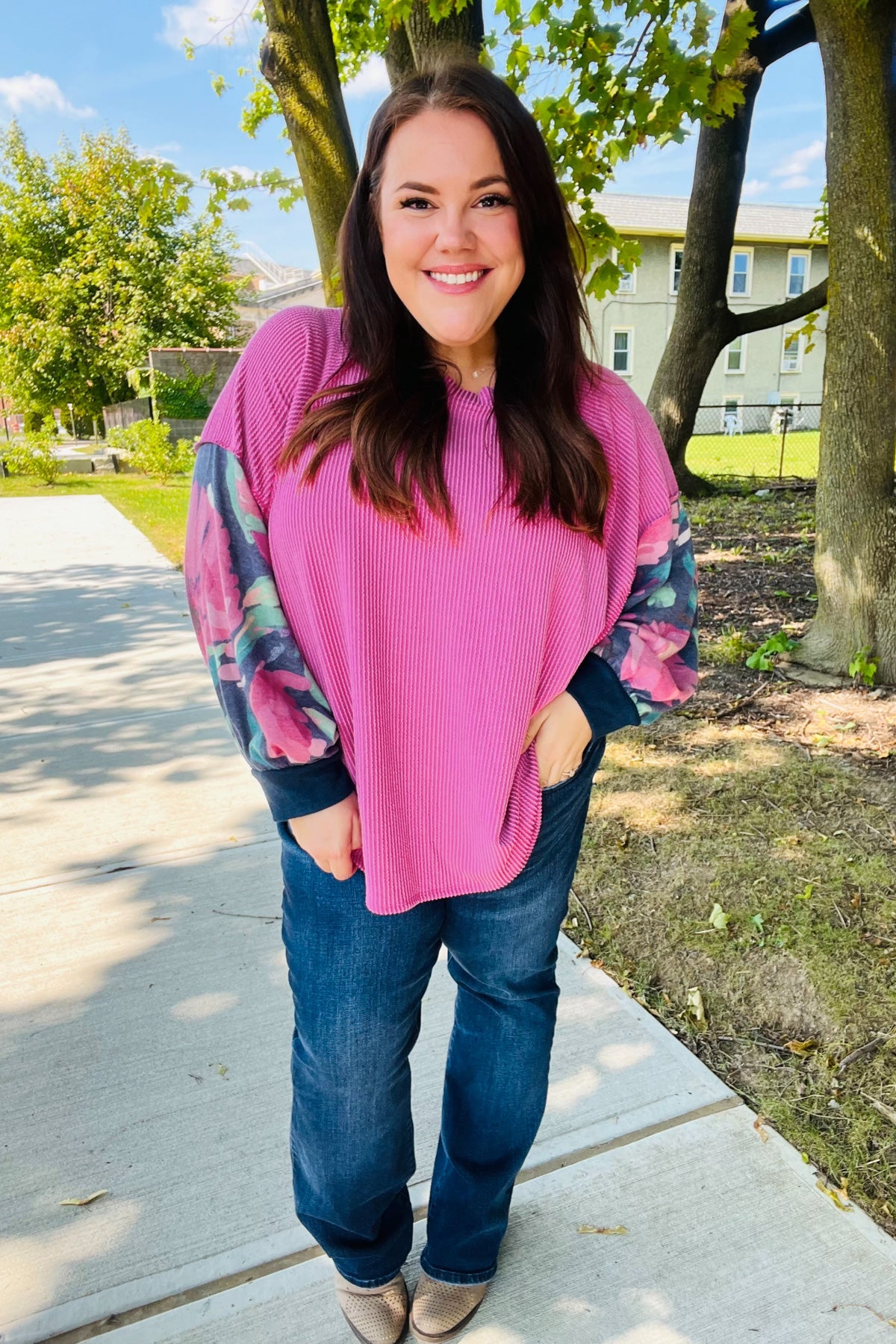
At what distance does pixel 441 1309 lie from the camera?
1.59m

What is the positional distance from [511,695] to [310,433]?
44 cm

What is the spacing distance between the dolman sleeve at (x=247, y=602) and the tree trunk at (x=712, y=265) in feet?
25.6

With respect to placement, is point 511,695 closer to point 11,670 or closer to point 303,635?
point 303,635

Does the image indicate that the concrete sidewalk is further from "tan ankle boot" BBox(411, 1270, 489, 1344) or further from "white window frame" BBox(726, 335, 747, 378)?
"white window frame" BBox(726, 335, 747, 378)

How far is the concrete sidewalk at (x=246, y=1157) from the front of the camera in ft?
5.36

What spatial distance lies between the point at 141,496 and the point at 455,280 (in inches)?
444

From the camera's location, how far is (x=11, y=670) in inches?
196

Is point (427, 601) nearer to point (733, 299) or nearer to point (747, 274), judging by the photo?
point (733, 299)

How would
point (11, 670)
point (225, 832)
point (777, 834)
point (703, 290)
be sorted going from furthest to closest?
point (703, 290), point (11, 670), point (225, 832), point (777, 834)

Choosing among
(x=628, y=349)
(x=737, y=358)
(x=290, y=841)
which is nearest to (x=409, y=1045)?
(x=290, y=841)

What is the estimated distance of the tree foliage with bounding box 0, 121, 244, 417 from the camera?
862 inches

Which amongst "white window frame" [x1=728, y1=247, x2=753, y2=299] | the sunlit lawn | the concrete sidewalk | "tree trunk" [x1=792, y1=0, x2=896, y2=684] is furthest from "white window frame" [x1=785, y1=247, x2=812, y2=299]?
the concrete sidewalk

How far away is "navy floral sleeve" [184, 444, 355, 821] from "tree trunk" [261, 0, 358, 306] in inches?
148

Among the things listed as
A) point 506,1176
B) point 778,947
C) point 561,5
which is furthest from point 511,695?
point 561,5
